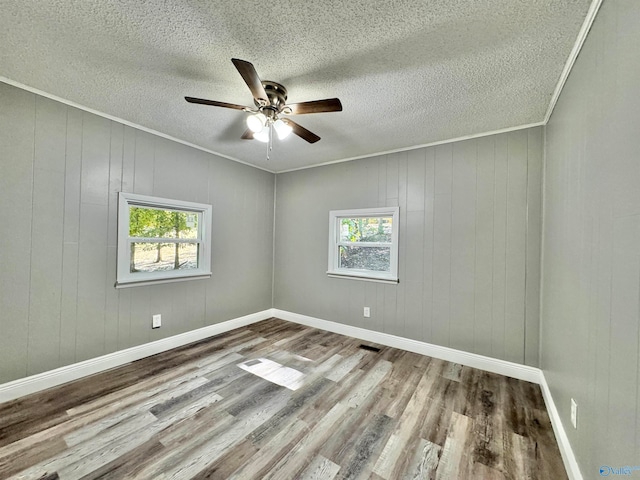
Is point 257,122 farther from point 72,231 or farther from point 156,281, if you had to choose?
point 156,281

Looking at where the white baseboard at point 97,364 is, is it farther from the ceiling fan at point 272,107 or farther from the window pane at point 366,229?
the ceiling fan at point 272,107

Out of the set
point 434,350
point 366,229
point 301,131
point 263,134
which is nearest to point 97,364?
point 263,134

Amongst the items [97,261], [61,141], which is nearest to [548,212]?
[97,261]

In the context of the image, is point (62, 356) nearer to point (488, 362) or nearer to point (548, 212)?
point (488, 362)

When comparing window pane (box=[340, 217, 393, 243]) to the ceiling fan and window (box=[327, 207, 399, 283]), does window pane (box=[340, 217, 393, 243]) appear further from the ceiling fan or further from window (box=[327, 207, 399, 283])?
the ceiling fan


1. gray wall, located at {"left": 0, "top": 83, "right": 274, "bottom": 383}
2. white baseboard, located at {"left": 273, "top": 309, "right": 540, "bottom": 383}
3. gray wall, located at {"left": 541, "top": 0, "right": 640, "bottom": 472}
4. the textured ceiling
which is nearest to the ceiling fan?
the textured ceiling

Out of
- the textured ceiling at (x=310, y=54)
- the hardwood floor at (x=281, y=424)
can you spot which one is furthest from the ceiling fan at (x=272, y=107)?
the hardwood floor at (x=281, y=424)

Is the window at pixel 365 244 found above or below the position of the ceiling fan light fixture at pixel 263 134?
below

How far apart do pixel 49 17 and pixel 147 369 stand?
2.80 m

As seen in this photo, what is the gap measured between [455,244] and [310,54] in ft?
7.81

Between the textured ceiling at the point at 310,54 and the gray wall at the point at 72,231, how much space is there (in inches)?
12.0

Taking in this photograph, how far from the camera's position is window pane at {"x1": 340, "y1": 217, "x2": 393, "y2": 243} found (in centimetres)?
344

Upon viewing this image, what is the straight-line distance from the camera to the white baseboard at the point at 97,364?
6.75 feet

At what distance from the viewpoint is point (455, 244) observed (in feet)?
9.47
